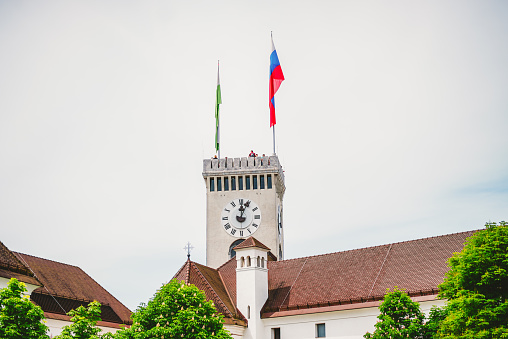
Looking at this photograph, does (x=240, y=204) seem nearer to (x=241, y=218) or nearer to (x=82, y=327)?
(x=241, y=218)

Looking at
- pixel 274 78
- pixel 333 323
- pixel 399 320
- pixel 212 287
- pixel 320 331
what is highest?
pixel 274 78

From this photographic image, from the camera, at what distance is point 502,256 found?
111 ft

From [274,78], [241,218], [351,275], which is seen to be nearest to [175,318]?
[351,275]

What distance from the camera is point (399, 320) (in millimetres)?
38375

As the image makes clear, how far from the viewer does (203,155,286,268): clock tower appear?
241 ft

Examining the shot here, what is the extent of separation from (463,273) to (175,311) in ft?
50.6

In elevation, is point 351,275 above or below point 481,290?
above

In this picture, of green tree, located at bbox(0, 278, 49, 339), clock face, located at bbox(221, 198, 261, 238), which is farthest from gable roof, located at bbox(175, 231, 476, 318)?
clock face, located at bbox(221, 198, 261, 238)

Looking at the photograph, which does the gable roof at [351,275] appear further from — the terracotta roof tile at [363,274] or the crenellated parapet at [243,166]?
the crenellated parapet at [243,166]

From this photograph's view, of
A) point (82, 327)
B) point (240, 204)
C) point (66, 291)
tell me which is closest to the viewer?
point (82, 327)

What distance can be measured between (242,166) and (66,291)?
33.5 metres

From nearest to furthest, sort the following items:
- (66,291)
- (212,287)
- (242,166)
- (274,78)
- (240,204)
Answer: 1. (66,291)
2. (212,287)
3. (274,78)
4. (240,204)
5. (242,166)

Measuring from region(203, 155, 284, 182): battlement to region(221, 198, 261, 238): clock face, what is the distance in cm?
339

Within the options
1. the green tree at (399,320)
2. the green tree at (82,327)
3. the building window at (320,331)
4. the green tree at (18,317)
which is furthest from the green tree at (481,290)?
the green tree at (18,317)
